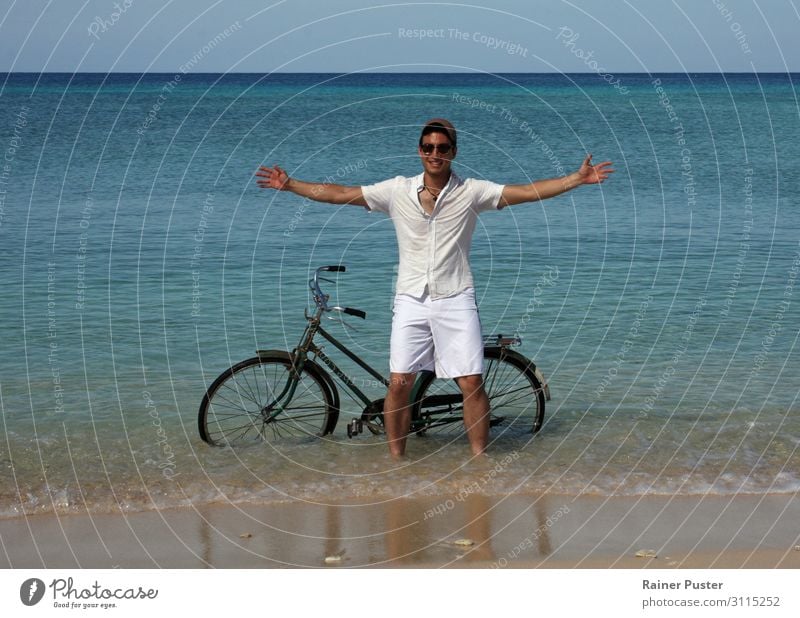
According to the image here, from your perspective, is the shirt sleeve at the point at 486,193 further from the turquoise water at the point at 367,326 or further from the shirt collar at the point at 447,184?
the turquoise water at the point at 367,326

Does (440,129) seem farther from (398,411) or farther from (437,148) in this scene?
(398,411)

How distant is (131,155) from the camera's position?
35438 mm

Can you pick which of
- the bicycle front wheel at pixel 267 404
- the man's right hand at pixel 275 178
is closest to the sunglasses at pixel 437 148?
the man's right hand at pixel 275 178

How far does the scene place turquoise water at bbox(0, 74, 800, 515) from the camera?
8055 millimetres

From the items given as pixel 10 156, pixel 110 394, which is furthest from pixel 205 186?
pixel 110 394

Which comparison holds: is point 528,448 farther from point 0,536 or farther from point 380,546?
point 0,536

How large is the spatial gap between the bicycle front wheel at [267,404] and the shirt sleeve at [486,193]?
6.00 feet

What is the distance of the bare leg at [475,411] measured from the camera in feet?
25.0

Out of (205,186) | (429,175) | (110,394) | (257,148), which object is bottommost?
(110,394)

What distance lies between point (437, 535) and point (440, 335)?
1.40 meters

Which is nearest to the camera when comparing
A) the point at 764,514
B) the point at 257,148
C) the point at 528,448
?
the point at 764,514

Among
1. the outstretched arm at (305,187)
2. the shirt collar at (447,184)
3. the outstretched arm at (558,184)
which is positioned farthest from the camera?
the shirt collar at (447,184)

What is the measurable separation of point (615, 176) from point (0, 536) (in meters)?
23.0

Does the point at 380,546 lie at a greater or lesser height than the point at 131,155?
lesser
